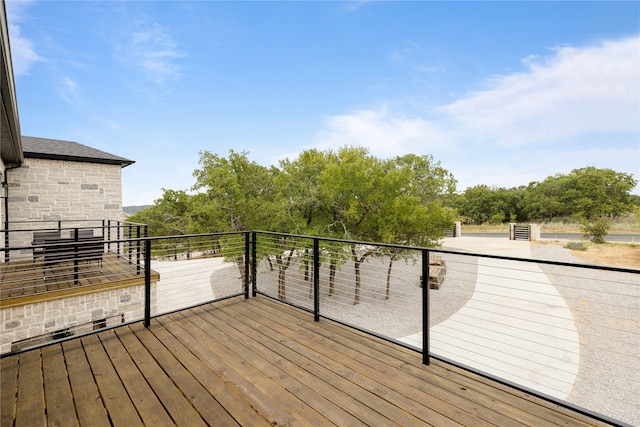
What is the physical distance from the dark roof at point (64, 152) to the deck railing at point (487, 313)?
3243 millimetres

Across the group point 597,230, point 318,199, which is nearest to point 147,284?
point 318,199

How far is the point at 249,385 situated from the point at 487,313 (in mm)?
8765

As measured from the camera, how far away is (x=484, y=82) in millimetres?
19125

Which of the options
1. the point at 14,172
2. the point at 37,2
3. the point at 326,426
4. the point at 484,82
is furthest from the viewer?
the point at 484,82

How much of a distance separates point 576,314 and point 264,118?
2018 centimetres

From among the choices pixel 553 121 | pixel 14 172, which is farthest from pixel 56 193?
pixel 553 121

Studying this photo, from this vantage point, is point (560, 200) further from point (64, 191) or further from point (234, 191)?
point (64, 191)

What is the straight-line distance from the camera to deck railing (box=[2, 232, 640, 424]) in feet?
9.32

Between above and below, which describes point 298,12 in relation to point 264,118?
above

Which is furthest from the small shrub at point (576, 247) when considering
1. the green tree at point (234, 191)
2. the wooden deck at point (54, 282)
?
the wooden deck at point (54, 282)

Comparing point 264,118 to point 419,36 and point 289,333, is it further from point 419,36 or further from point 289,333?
point 289,333

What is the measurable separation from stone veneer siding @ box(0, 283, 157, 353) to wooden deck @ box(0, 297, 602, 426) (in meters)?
1.86

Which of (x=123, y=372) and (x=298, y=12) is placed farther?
(x=298, y=12)

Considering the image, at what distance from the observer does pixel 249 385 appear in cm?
203
